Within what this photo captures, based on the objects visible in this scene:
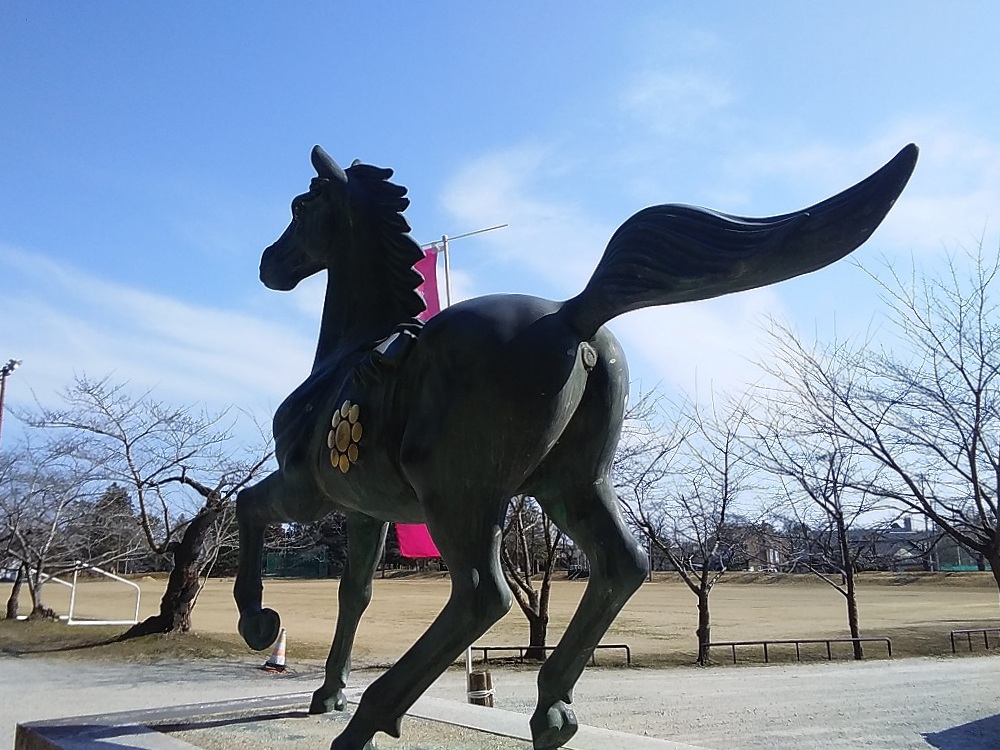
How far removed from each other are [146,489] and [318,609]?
497 inches

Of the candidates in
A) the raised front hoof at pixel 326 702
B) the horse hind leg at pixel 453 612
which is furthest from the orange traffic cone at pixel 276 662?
the horse hind leg at pixel 453 612

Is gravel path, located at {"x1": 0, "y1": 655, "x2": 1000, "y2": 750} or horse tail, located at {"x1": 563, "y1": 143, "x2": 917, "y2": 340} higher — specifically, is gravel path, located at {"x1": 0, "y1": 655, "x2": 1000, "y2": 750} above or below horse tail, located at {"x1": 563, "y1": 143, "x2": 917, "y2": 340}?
below

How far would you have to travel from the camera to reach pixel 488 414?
2.83 meters

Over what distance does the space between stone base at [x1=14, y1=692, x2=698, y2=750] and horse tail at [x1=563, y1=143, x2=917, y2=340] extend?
1983 millimetres

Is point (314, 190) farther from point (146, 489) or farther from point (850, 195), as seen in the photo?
point (146, 489)

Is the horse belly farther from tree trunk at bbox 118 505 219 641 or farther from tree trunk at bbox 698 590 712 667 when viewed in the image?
tree trunk at bbox 118 505 219 641

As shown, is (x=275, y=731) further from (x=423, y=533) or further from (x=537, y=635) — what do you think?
(x=537, y=635)

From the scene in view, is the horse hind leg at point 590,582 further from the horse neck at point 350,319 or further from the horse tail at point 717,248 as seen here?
the horse neck at point 350,319

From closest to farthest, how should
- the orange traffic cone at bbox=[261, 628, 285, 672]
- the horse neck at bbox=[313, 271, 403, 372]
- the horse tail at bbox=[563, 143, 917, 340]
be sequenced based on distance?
1. the horse tail at bbox=[563, 143, 917, 340]
2. the horse neck at bbox=[313, 271, 403, 372]
3. the orange traffic cone at bbox=[261, 628, 285, 672]

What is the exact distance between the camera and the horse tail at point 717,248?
90.9 inches

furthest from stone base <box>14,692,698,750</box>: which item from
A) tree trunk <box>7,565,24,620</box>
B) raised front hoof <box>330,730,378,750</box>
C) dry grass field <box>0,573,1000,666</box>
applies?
tree trunk <box>7,565,24,620</box>

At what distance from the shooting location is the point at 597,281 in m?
2.89

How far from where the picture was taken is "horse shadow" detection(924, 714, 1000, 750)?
778cm

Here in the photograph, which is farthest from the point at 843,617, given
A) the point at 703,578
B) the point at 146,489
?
the point at 146,489
